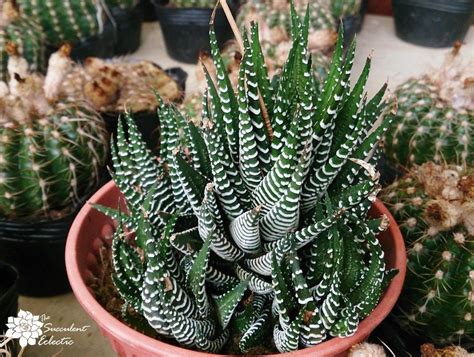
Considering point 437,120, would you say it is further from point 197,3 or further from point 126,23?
point 126,23

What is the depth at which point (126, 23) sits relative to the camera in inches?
89.7

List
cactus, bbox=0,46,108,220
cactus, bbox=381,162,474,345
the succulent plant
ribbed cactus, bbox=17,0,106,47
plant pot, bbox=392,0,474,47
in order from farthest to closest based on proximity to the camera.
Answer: plant pot, bbox=392,0,474,47 < the succulent plant < ribbed cactus, bbox=17,0,106,47 < cactus, bbox=0,46,108,220 < cactus, bbox=381,162,474,345

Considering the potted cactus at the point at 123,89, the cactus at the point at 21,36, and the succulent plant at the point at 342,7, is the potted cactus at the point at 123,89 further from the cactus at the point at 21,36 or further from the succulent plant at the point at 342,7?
the succulent plant at the point at 342,7

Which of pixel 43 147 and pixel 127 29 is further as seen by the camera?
pixel 127 29

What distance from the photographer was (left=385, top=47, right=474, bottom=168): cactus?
3.71 feet

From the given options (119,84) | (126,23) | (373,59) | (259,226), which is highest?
(259,226)

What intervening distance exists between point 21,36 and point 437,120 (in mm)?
1186

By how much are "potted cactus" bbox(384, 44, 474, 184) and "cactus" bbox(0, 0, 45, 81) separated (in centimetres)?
105

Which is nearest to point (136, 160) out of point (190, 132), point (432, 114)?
point (190, 132)

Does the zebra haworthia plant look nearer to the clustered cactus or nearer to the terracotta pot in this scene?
the terracotta pot

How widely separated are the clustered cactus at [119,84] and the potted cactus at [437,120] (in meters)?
0.63

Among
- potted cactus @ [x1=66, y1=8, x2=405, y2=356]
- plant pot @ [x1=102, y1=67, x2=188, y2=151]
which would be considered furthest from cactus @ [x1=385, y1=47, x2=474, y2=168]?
plant pot @ [x1=102, y1=67, x2=188, y2=151]

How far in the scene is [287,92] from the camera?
622 mm

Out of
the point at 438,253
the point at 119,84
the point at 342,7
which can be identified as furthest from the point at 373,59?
the point at 438,253
